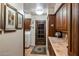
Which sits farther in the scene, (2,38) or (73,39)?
(2,38)

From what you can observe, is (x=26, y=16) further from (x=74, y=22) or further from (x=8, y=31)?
(x=74, y=22)

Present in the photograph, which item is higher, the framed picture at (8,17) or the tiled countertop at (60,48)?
the framed picture at (8,17)

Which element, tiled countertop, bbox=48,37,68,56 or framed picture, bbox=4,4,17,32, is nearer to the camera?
tiled countertop, bbox=48,37,68,56

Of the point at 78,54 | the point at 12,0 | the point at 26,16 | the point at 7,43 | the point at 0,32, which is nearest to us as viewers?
the point at 78,54

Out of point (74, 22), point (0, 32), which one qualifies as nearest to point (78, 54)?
point (74, 22)

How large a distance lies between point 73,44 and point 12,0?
0.58 m

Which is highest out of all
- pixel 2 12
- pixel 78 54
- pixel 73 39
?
pixel 2 12

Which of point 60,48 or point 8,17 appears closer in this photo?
point 8,17

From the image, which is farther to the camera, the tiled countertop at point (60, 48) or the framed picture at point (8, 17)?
the framed picture at point (8, 17)

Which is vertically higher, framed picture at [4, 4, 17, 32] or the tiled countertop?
framed picture at [4, 4, 17, 32]

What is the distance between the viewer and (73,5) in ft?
3.48

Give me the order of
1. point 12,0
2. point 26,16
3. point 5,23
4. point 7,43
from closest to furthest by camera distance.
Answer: point 12,0 < point 5,23 < point 7,43 < point 26,16

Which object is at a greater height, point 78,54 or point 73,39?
point 73,39

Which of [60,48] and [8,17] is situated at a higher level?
[8,17]
